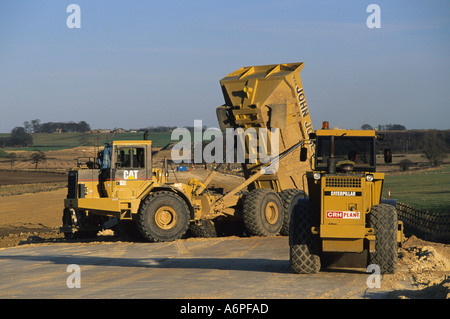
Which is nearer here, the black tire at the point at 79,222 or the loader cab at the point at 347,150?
the loader cab at the point at 347,150

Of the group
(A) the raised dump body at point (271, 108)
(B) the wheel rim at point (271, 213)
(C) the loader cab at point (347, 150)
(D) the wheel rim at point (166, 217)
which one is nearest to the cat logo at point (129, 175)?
(D) the wheel rim at point (166, 217)

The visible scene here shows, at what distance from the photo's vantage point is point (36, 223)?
33.0 metres

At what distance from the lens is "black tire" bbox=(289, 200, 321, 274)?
1272cm

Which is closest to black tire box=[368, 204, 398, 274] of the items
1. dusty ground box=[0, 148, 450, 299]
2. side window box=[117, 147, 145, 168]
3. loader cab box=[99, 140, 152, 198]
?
dusty ground box=[0, 148, 450, 299]

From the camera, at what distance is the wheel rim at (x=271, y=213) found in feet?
69.9

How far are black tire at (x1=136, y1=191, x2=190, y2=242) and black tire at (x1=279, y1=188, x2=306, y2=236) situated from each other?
134 inches

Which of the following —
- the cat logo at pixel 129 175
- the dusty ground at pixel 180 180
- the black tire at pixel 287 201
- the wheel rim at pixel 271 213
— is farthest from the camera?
the black tire at pixel 287 201

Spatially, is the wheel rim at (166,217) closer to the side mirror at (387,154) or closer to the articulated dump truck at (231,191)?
the articulated dump truck at (231,191)

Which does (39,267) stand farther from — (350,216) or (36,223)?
(36,223)

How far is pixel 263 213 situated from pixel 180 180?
3.07 metres

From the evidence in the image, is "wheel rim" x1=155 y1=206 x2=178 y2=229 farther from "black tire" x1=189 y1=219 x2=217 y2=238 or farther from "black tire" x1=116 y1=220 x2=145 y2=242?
"black tire" x1=116 y1=220 x2=145 y2=242
